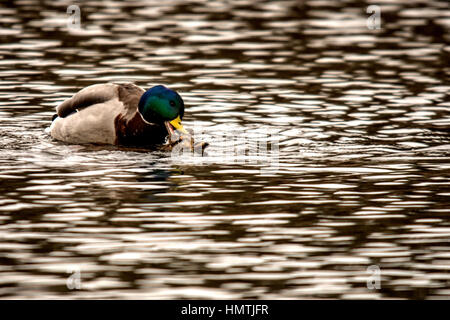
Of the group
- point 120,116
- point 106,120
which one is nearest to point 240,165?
point 120,116

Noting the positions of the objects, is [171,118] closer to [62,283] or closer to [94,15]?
[62,283]

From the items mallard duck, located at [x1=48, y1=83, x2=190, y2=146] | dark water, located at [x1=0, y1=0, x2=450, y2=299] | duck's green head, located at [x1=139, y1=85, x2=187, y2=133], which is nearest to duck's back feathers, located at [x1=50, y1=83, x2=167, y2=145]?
mallard duck, located at [x1=48, y1=83, x2=190, y2=146]

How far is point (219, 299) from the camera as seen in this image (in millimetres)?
8430

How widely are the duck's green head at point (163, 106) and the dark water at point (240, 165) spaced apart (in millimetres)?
652

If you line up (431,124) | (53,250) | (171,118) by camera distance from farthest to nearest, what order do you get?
(431,124) → (171,118) → (53,250)

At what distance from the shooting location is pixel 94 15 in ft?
79.5

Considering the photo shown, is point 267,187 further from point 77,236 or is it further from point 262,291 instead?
point 262,291

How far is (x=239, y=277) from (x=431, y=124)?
7.14m

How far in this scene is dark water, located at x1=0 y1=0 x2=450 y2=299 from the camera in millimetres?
9148

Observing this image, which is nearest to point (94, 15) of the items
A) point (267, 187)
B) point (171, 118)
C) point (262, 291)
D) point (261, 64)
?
point (261, 64)

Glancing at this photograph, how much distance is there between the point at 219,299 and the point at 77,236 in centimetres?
212

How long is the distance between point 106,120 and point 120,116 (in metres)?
0.19

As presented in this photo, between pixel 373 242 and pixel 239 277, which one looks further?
pixel 373 242
